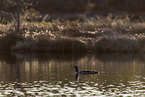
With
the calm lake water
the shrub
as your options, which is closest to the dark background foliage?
the shrub

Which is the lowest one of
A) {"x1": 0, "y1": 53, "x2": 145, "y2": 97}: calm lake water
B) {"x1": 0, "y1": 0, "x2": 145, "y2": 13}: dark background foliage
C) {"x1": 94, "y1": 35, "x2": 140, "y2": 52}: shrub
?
{"x1": 0, "y1": 53, "x2": 145, "y2": 97}: calm lake water

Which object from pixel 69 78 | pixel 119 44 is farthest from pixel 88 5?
pixel 69 78

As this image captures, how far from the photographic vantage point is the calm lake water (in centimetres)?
2259

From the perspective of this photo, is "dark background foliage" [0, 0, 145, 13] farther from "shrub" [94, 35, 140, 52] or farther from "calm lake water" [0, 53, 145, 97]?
"calm lake water" [0, 53, 145, 97]

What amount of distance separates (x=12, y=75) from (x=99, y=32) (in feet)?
88.4

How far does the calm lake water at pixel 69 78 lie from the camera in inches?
890

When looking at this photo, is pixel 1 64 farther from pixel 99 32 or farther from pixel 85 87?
pixel 99 32

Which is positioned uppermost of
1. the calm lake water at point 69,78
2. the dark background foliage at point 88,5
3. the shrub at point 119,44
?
the dark background foliage at point 88,5

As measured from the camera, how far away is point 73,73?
97.3 ft

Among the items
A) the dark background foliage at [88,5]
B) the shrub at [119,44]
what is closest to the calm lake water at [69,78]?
the shrub at [119,44]

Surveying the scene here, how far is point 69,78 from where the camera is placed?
89.4 feet

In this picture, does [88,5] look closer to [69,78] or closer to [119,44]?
[119,44]

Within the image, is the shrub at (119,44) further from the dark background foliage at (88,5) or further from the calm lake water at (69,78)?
the dark background foliage at (88,5)

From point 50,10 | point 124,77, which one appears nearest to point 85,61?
point 124,77
